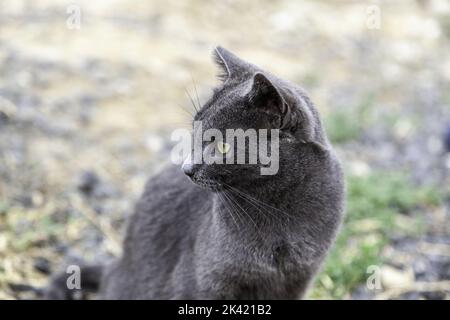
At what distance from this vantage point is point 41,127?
17.4 ft

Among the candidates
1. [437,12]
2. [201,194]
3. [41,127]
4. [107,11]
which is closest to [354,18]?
[437,12]

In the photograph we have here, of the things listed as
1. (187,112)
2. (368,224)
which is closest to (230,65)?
(187,112)

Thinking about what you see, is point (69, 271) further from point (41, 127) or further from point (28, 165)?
point (41, 127)

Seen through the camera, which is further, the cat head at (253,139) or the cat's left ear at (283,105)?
the cat head at (253,139)

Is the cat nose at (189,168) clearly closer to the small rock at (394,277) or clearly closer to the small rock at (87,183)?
the small rock at (394,277)

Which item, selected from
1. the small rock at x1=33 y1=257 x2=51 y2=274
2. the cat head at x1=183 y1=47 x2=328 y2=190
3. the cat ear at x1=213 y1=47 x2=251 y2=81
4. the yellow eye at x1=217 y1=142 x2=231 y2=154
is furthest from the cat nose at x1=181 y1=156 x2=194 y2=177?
the small rock at x1=33 y1=257 x2=51 y2=274

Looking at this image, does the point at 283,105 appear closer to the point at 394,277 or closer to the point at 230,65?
the point at 230,65

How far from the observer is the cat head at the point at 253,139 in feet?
8.62

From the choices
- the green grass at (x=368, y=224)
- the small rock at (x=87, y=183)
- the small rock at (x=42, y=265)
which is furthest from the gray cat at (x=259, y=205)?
the small rock at (x=87, y=183)

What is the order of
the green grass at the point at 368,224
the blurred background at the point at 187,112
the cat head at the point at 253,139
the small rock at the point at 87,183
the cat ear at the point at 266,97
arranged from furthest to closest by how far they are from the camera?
the small rock at the point at 87,183, the blurred background at the point at 187,112, the green grass at the point at 368,224, the cat head at the point at 253,139, the cat ear at the point at 266,97

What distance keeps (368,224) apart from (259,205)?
1.93 metres

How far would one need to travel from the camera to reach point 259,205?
9.17 ft

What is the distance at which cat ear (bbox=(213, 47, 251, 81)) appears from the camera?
2.90 meters

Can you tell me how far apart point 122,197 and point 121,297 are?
141 cm
